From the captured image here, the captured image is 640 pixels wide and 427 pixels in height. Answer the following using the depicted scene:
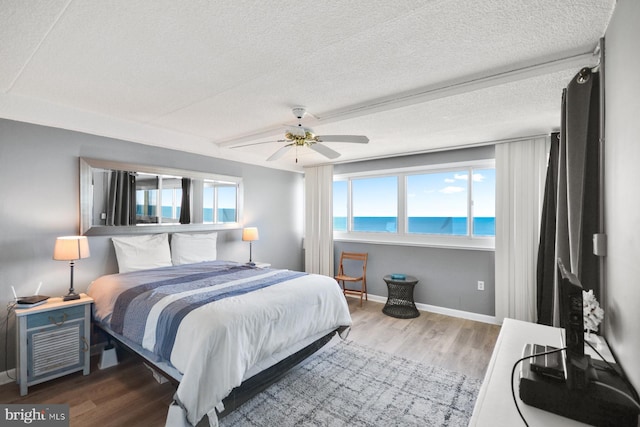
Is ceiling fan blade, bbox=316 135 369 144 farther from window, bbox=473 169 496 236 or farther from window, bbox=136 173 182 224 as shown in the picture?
window, bbox=473 169 496 236

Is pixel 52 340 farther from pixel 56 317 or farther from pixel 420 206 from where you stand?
pixel 420 206

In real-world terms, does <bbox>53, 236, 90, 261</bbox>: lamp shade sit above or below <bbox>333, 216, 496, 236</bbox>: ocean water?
below

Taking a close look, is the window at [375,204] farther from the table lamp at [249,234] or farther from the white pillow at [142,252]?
the white pillow at [142,252]

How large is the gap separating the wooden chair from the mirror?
6.11 ft

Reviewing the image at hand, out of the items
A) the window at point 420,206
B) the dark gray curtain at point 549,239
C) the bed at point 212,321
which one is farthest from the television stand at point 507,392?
the window at point 420,206

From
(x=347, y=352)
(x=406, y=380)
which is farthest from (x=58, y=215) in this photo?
(x=406, y=380)

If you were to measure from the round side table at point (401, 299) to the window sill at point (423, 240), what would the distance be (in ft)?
1.89

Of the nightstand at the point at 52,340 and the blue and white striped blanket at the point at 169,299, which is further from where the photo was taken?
the nightstand at the point at 52,340

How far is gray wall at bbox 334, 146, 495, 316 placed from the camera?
155 inches

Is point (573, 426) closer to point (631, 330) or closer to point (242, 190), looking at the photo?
point (631, 330)

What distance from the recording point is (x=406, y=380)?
2.51m

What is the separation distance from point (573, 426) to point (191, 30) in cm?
236

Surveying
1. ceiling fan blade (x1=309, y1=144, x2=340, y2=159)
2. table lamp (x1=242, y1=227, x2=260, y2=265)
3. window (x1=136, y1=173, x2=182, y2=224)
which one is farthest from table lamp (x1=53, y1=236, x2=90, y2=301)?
ceiling fan blade (x1=309, y1=144, x2=340, y2=159)

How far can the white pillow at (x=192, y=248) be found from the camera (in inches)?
144
